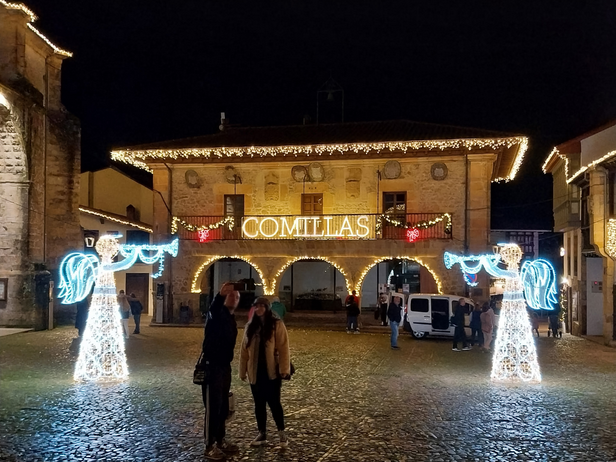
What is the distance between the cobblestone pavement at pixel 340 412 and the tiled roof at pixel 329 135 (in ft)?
33.6

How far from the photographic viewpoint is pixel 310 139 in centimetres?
2414

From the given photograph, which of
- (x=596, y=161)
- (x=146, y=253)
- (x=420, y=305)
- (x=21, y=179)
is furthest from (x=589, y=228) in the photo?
(x=21, y=179)

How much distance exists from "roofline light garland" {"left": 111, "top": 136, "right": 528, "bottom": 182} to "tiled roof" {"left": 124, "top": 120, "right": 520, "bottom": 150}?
0.22m

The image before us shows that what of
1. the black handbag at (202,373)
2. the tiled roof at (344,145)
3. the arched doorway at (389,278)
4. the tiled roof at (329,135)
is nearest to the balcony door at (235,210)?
the tiled roof at (344,145)

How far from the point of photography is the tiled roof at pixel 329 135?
2248cm

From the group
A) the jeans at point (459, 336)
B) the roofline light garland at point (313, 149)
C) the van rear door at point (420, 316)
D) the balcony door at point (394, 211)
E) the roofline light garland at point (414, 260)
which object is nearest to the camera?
the jeans at point (459, 336)

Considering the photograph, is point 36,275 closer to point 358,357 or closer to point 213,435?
point 358,357

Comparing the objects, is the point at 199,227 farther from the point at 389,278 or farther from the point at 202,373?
the point at 202,373

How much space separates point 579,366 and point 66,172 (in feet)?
61.7

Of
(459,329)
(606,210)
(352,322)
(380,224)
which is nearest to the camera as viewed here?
(459,329)

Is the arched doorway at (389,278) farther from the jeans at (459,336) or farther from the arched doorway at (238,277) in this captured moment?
the jeans at (459,336)

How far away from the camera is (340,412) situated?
28.5 ft

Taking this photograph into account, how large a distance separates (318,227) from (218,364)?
55.7 ft

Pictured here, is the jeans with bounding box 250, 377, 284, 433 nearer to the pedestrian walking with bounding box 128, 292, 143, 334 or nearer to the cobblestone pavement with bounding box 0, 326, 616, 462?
the cobblestone pavement with bounding box 0, 326, 616, 462
